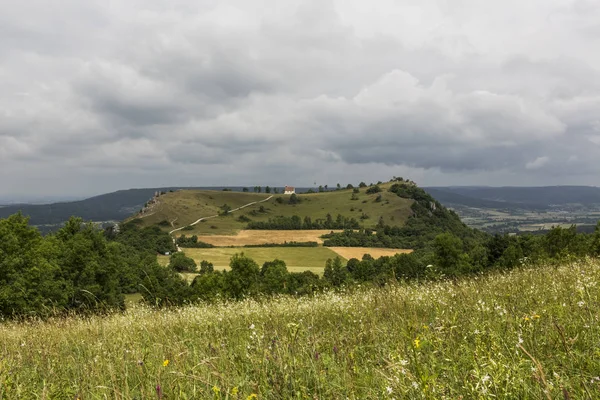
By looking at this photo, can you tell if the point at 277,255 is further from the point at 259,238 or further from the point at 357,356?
the point at 357,356

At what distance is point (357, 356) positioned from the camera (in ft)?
16.7

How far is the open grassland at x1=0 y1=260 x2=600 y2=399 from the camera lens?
3250 millimetres

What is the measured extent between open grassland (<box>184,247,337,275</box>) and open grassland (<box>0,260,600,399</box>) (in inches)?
4513

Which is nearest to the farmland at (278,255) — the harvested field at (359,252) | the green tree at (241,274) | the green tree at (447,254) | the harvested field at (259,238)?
the harvested field at (359,252)

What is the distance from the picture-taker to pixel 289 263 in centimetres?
13425

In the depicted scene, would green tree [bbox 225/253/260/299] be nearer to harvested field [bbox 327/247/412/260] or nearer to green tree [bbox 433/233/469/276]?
green tree [bbox 433/233/469/276]

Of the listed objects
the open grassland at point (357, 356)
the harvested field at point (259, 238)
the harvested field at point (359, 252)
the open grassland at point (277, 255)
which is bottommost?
the open grassland at point (277, 255)

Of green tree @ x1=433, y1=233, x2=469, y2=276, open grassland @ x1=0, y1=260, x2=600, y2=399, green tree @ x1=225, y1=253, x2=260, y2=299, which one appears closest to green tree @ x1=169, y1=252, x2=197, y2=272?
green tree @ x1=225, y1=253, x2=260, y2=299

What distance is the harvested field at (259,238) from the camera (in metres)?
171

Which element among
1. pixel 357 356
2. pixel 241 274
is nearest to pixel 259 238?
pixel 241 274

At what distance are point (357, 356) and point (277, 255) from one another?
14171cm

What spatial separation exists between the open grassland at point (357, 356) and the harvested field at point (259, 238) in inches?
6425

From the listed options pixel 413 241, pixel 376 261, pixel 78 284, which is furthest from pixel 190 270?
pixel 413 241

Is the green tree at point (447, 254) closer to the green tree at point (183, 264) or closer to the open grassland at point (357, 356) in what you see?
the open grassland at point (357, 356)
